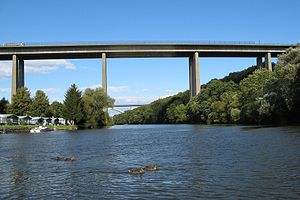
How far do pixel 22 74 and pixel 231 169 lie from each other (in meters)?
106

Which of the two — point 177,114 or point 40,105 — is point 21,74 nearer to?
point 40,105

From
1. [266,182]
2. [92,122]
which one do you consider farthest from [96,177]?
[92,122]

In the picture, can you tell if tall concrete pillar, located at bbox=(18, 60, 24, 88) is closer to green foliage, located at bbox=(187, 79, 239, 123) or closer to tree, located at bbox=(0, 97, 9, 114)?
tree, located at bbox=(0, 97, 9, 114)

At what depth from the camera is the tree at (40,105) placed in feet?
367

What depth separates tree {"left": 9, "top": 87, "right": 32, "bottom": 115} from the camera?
104 m

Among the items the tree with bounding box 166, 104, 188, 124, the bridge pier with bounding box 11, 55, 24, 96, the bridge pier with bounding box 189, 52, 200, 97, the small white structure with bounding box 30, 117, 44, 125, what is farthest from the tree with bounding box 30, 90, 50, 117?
the tree with bounding box 166, 104, 188, 124

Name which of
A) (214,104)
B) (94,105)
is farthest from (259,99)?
(94,105)

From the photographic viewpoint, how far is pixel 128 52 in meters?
114

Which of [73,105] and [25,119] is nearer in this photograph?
[73,105]

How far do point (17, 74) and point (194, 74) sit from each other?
2063 inches

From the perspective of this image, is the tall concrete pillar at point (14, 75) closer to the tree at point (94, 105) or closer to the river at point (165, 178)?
the tree at point (94, 105)

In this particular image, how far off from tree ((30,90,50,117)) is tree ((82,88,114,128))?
20.4 metres

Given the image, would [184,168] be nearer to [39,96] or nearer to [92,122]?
[92,122]

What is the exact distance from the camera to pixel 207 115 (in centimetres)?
11381
